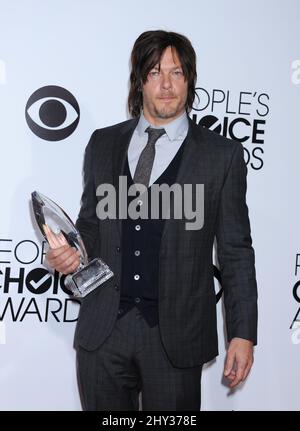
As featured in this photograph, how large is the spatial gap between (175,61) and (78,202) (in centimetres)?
82

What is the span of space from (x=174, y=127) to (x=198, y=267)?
1.54 ft

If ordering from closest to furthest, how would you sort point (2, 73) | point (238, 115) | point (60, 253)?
point (60, 253), point (2, 73), point (238, 115)

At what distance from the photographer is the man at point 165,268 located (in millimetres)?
2020

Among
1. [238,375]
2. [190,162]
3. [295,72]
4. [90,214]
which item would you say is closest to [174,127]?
[190,162]

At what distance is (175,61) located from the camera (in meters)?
2.13

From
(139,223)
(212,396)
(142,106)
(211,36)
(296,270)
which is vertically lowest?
(212,396)

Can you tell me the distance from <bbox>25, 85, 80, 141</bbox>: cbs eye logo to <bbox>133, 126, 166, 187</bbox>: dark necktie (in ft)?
1.99

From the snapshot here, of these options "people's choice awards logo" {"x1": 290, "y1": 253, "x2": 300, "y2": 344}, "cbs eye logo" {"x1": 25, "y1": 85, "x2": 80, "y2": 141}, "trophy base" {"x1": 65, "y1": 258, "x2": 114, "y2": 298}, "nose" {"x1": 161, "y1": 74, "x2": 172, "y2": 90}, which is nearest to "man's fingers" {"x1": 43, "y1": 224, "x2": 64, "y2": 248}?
"trophy base" {"x1": 65, "y1": 258, "x2": 114, "y2": 298}

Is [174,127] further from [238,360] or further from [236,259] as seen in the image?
[238,360]

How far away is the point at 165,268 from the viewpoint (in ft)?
6.62

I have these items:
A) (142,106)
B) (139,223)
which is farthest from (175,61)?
(139,223)

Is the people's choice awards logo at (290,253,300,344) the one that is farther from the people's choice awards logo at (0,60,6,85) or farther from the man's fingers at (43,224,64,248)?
the people's choice awards logo at (0,60,6,85)

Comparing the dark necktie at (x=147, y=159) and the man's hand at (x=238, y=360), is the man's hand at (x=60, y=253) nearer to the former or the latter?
the dark necktie at (x=147, y=159)

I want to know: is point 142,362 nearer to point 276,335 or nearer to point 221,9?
point 276,335
